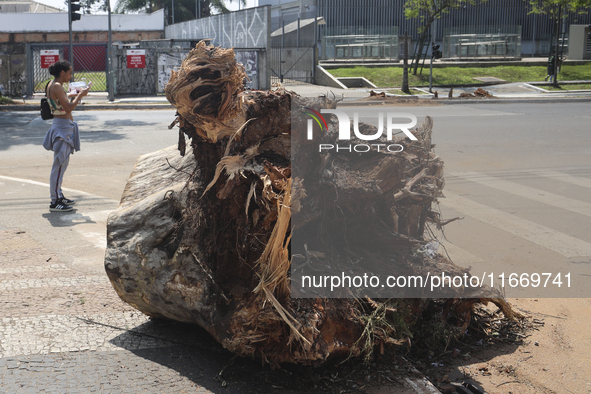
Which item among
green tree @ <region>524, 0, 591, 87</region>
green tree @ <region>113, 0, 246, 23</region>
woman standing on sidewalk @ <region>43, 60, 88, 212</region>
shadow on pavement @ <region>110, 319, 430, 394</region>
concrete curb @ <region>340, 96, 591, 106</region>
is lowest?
shadow on pavement @ <region>110, 319, 430, 394</region>

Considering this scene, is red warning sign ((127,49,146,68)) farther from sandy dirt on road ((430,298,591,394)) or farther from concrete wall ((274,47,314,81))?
sandy dirt on road ((430,298,591,394))

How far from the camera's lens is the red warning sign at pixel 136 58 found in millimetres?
24500

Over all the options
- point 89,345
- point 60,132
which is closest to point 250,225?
point 89,345

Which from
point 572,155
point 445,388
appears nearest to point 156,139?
point 572,155

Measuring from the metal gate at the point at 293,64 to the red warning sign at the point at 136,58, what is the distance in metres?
7.49

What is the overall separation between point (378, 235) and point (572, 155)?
27.6ft

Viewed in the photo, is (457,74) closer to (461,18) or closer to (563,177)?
(461,18)

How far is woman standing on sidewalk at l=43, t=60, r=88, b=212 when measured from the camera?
728 cm

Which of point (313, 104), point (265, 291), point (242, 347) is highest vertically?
point (313, 104)

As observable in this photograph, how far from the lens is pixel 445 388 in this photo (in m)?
3.44

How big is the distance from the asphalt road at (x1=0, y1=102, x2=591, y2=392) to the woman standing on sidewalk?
0.27 meters

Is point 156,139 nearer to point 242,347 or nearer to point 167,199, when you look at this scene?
point 167,199

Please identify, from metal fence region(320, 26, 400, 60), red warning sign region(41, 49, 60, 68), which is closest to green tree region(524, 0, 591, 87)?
metal fence region(320, 26, 400, 60)

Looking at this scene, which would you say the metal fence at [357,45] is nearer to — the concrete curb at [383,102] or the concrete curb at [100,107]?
the concrete curb at [383,102]
